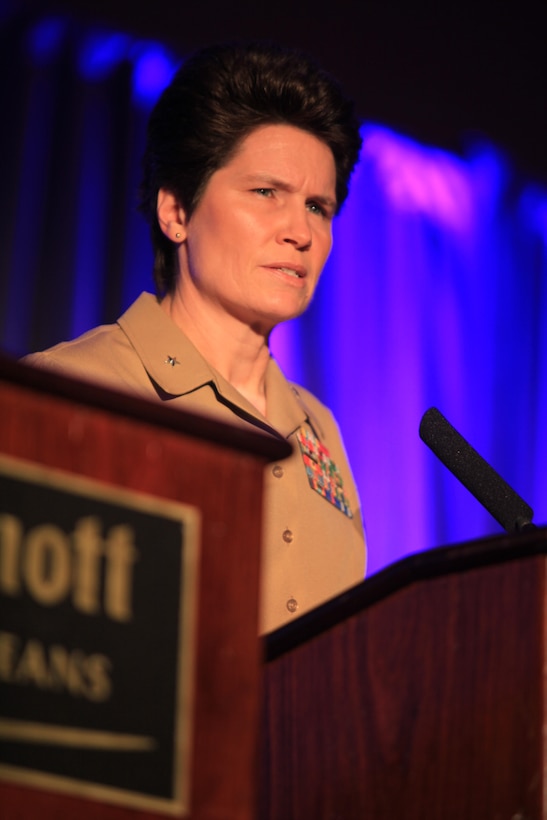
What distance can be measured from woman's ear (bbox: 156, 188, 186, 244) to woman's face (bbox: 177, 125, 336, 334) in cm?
4

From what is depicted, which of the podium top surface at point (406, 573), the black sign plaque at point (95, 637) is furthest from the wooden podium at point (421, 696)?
the black sign plaque at point (95, 637)

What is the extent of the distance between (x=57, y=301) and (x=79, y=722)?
222 cm

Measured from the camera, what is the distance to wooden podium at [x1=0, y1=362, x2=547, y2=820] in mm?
675

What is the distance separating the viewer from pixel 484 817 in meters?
1.02

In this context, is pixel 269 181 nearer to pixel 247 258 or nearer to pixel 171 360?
pixel 247 258

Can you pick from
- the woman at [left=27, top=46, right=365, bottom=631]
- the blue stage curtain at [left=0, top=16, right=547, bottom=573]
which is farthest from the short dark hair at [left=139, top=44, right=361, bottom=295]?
the blue stage curtain at [left=0, top=16, right=547, bottom=573]

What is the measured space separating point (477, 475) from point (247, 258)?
0.59 m

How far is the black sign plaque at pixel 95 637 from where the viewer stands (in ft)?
2.16

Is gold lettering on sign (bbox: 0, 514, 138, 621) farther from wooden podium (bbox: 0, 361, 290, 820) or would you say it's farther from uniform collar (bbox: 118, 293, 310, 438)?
uniform collar (bbox: 118, 293, 310, 438)

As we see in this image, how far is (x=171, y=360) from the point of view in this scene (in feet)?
5.79

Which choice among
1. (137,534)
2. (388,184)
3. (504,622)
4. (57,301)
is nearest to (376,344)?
(388,184)

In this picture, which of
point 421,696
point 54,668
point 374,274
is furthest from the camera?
point 374,274

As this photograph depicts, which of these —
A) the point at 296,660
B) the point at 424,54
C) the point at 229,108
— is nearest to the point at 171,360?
the point at 229,108

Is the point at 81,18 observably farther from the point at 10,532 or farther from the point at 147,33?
the point at 10,532
